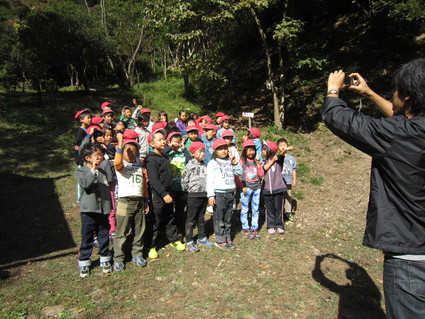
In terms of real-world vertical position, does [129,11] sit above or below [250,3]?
above

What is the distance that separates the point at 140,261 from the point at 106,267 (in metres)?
0.48

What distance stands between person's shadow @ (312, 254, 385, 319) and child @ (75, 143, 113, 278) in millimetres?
3036

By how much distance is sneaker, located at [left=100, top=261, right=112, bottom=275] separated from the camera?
422cm

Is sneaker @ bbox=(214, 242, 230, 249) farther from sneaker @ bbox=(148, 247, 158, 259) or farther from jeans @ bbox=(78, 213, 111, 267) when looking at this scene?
jeans @ bbox=(78, 213, 111, 267)

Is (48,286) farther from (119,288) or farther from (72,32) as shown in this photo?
(72,32)

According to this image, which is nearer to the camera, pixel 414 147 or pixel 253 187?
pixel 414 147

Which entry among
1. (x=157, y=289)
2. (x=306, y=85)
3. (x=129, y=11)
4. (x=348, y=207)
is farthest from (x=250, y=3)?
(x=129, y=11)

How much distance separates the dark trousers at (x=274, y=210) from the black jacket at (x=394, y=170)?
12.9 feet

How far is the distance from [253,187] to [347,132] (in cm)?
385

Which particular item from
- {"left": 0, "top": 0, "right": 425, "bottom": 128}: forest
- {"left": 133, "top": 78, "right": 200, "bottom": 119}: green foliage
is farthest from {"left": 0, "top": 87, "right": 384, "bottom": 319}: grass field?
{"left": 133, "top": 78, "right": 200, "bottom": 119}: green foliage

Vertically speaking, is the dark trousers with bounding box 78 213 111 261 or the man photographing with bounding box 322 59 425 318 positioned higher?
the man photographing with bounding box 322 59 425 318

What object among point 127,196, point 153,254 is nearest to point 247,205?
point 153,254

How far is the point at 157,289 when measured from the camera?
394cm

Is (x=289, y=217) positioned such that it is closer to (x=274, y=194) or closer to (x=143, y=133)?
(x=274, y=194)
